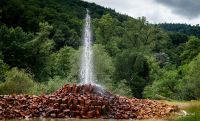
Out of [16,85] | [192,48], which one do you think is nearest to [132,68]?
[192,48]

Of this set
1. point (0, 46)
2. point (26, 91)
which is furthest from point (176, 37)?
point (26, 91)

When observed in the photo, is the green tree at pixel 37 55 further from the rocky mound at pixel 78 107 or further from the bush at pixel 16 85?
the rocky mound at pixel 78 107

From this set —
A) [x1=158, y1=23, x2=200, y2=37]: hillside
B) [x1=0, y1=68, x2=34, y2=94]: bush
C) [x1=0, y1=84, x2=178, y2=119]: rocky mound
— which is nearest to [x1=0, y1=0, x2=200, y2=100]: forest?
[x1=0, y1=68, x2=34, y2=94]: bush

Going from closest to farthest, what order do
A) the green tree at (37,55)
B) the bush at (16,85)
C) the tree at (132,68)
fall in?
the bush at (16,85) → the green tree at (37,55) → the tree at (132,68)

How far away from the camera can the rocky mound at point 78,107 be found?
68.4 feet

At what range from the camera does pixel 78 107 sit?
21.2 metres

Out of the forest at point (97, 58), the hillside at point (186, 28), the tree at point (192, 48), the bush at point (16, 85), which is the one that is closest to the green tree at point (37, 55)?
the forest at point (97, 58)

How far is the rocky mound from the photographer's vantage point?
821 inches

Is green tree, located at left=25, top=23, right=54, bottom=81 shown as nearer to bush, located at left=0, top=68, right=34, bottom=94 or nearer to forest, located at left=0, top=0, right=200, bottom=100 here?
forest, located at left=0, top=0, right=200, bottom=100

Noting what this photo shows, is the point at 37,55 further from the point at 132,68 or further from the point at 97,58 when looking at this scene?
the point at 132,68

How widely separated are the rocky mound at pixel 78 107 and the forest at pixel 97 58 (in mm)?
9363

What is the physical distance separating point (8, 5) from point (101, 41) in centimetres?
1793

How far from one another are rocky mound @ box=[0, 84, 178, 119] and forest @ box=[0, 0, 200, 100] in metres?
9.36

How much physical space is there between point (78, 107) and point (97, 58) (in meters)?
40.0
